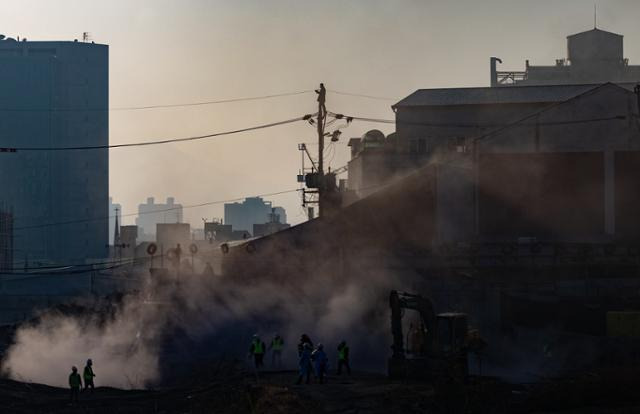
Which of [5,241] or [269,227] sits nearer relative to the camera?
[5,241]

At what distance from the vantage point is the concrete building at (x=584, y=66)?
102 m

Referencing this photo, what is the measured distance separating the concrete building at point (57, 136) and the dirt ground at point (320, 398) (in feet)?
425

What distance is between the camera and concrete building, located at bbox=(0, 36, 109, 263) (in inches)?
6299

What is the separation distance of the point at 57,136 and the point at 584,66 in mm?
93081

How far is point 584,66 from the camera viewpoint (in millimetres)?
103250

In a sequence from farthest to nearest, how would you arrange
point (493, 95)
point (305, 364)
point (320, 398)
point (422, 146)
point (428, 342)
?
1. point (422, 146)
2. point (493, 95)
3. point (428, 342)
4. point (305, 364)
5. point (320, 398)

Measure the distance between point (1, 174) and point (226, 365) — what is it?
131297mm

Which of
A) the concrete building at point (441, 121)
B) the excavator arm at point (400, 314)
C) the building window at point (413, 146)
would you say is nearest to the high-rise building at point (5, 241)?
the concrete building at point (441, 121)

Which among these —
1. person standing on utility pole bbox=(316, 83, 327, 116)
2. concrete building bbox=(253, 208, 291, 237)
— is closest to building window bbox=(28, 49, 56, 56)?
concrete building bbox=(253, 208, 291, 237)

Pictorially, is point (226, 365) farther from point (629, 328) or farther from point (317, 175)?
point (317, 175)

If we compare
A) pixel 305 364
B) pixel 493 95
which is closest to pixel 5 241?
pixel 493 95

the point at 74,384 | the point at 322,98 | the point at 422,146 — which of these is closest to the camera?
the point at 74,384

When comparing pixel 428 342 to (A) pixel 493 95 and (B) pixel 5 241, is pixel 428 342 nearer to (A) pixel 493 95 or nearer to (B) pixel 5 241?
(A) pixel 493 95

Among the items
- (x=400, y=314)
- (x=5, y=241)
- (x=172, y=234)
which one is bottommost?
(x=400, y=314)
